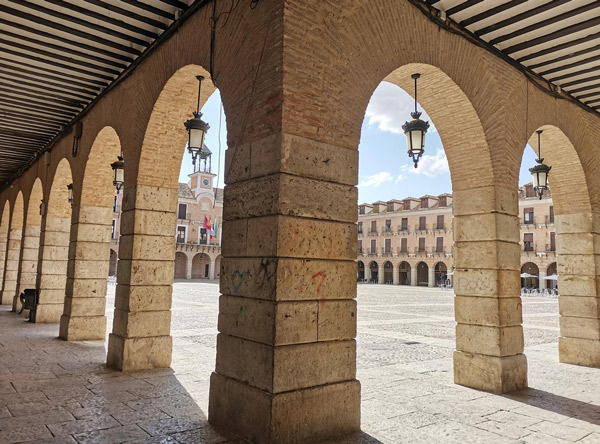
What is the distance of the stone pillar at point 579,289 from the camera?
6879 mm

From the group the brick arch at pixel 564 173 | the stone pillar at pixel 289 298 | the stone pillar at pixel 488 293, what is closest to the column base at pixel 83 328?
the stone pillar at pixel 289 298

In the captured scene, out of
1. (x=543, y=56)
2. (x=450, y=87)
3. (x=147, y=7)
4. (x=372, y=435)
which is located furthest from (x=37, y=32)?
(x=543, y=56)

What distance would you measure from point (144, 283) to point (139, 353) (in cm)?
90

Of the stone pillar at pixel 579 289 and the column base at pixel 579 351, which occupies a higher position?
the stone pillar at pixel 579 289

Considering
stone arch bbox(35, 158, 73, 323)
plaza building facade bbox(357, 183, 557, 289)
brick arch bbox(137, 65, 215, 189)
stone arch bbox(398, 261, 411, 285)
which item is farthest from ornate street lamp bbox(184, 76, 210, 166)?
stone arch bbox(398, 261, 411, 285)

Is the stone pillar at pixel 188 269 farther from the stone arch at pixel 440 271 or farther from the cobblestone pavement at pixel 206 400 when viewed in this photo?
the cobblestone pavement at pixel 206 400

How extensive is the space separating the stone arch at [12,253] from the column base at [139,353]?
35.3ft

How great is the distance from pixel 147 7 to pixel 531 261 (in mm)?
37226

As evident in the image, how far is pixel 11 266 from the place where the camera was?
14602mm

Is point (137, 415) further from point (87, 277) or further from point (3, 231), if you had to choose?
point (3, 231)

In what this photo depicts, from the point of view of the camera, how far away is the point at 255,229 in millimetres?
3699

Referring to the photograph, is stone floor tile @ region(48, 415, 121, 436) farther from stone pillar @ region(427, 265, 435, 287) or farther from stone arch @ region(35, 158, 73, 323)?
stone pillar @ region(427, 265, 435, 287)

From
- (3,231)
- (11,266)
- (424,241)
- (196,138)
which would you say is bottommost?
(11,266)

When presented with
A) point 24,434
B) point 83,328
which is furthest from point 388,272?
point 24,434
